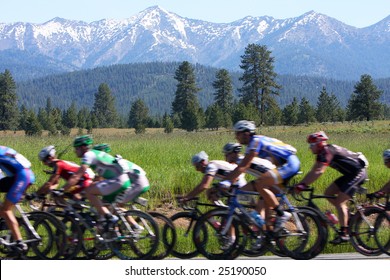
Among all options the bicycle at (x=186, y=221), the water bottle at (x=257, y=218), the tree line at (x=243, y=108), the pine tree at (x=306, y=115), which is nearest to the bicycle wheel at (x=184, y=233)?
the bicycle at (x=186, y=221)

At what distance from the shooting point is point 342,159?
971 centimetres

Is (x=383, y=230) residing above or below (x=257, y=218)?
below

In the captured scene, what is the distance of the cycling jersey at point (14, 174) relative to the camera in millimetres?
8804

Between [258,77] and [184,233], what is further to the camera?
[258,77]

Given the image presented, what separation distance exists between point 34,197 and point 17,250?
791 mm

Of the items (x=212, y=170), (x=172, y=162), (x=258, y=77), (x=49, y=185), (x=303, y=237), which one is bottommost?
(x=258, y=77)

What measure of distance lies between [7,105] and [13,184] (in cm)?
8533

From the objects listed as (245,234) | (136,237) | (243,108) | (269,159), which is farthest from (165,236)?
(243,108)

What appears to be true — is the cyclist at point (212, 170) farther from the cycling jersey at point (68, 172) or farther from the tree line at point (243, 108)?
the tree line at point (243, 108)

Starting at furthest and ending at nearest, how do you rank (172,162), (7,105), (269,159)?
1. (7,105)
2. (172,162)
3. (269,159)

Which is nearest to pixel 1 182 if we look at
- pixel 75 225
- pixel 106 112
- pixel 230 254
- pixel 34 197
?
pixel 34 197

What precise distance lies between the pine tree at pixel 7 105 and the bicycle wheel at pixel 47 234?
84.2 metres

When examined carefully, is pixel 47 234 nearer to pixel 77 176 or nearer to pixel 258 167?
pixel 77 176
